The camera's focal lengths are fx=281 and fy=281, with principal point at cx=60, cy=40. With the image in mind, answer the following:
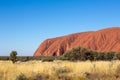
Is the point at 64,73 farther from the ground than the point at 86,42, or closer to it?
closer to it

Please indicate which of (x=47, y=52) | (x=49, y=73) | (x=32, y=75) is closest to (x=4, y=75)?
(x=32, y=75)

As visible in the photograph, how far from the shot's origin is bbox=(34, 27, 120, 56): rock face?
117 metres

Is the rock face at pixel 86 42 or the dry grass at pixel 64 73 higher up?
the rock face at pixel 86 42

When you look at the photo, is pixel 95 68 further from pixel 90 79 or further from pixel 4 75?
pixel 4 75

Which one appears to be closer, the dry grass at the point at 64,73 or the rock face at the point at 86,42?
the dry grass at the point at 64,73

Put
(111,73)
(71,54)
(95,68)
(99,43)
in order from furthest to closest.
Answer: (99,43)
(71,54)
(95,68)
(111,73)

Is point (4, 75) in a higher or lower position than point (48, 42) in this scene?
lower

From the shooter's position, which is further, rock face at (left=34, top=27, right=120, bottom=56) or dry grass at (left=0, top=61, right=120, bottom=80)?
rock face at (left=34, top=27, right=120, bottom=56)

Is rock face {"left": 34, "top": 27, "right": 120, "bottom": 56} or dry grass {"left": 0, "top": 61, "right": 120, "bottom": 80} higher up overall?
rock face {"left": 34, "top": 27, "right": 120, "bottom": 56}

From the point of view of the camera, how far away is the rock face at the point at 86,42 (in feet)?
385

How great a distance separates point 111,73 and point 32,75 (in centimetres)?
405

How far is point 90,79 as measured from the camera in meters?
13.2

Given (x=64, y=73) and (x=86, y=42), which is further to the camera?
(x=86, y=42)

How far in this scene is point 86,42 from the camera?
125 m
